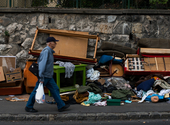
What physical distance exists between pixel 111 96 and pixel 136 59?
1935mm

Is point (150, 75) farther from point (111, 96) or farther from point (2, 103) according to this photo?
point (2, 103)

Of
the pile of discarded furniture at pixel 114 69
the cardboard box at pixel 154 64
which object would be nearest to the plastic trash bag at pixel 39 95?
the pile of discarded furniture at pixel 114 69

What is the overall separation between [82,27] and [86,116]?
3.89 metres

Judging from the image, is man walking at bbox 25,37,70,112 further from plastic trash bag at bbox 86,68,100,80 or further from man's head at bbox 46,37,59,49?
plastic trash bag at bbox 86,68,100,80

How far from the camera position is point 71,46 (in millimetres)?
6996

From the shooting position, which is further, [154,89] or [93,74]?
[93,74]

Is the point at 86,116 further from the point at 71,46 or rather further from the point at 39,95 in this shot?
the point at 71,46

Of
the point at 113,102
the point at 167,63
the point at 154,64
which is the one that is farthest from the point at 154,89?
the point at 113,102

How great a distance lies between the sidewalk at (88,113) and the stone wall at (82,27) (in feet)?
9.37

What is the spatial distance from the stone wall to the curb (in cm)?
324

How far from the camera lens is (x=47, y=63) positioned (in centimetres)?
455

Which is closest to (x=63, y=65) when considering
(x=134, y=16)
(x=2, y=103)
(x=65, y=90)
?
(x=65, y=90)

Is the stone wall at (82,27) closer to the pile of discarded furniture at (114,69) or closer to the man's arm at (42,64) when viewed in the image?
the pile of discarded furniture at (114,69)

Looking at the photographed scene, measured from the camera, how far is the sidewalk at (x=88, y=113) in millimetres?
4465
